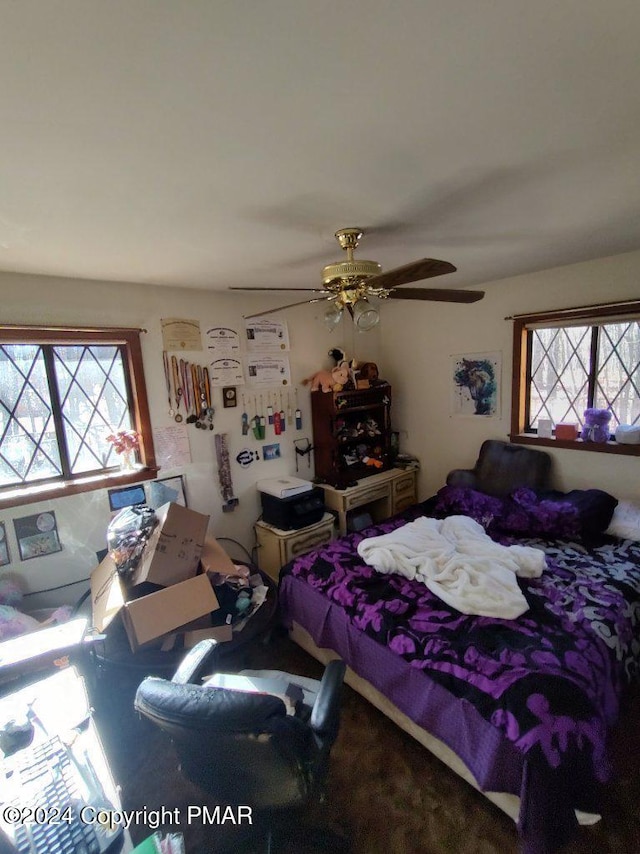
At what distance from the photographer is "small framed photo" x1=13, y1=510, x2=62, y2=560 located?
2.13 m

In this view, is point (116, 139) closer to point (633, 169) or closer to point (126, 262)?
point (126, 262)

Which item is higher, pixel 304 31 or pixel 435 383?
pixel 304 31

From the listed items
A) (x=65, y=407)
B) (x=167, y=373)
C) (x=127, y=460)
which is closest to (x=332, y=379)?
(x=167, y=373)

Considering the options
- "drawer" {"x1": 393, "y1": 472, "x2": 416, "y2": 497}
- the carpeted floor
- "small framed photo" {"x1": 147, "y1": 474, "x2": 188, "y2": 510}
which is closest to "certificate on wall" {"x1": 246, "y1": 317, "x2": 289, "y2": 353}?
"small framed photo" {"x1": 147, "y1": 474, "x2": 188, "y2": 510}

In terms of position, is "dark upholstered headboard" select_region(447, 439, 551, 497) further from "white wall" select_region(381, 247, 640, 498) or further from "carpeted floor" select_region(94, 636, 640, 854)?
"carpeted floor" select_region(94, 636, 640, 854)

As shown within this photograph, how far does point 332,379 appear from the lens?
322 centimetres

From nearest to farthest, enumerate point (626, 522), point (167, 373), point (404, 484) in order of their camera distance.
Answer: point (626, 522), point (167, 373), point (404, 484)

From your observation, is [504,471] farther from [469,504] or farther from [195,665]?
[195,665]

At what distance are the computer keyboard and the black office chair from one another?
23 centimetres

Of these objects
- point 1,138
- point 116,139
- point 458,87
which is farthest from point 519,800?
point 1,138

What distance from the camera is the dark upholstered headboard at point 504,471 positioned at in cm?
284

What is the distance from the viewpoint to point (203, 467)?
2.80 metres

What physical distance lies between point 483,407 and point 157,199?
277cm

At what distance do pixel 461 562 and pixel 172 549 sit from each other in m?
1.49
